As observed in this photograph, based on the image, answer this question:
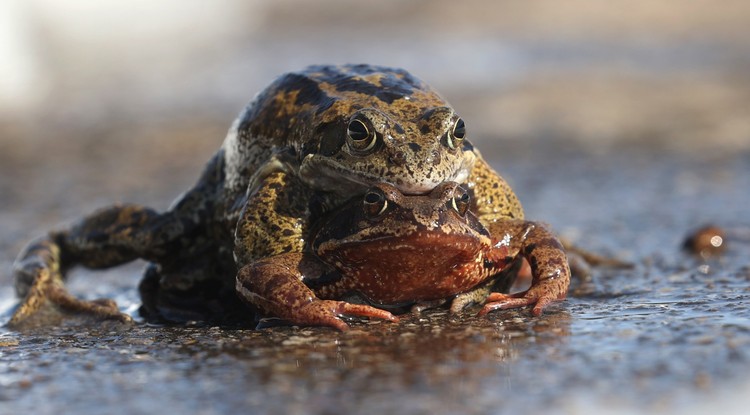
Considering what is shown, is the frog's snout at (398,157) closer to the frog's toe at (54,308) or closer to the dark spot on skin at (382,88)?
the dark spot on skin at (382,88)

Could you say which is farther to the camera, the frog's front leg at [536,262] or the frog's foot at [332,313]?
the frog's front leg at [536,262]

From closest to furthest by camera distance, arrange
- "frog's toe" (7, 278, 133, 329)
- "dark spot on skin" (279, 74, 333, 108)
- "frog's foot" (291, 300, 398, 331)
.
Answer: "frog's foot" (291, 300, 398, 331), "dark spot on skin" (279, 74, 333, 108), "frog's toe" (7, 278, 133, 329)

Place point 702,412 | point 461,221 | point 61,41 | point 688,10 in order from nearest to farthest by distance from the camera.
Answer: point 702,412 → point 461,221 → point 61,41 → point 688,10

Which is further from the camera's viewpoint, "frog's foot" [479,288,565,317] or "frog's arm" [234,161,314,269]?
"frog's arm" [234,161,314,269]

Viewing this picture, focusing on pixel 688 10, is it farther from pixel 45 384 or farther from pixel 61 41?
pixel 45 384

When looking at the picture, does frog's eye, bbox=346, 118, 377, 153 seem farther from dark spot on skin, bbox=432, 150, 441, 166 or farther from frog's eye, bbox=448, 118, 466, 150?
frog's eye, bbox=448, 118, 466, 150

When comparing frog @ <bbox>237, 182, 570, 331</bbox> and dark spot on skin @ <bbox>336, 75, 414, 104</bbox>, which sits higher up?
dark spot on skin @ <bbox>336, 75, 414, 104</bbox>

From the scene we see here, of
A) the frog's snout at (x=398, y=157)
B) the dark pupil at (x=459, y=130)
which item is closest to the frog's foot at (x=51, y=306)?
the frog's snout at (x=398, y=157)

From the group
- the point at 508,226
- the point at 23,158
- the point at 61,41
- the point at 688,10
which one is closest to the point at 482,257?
the point at 508,226

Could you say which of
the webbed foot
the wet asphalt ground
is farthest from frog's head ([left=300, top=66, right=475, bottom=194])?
the webbed foot
